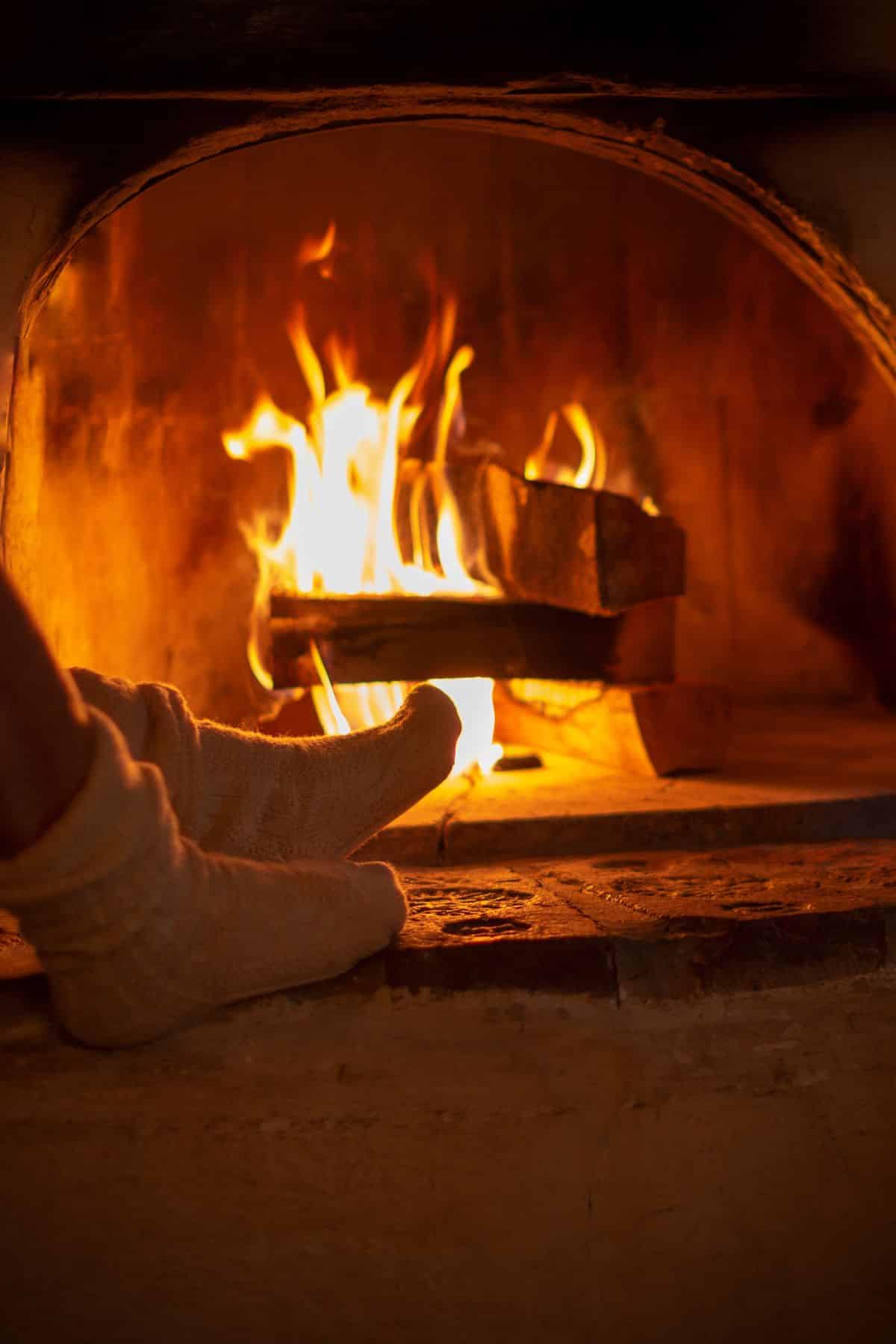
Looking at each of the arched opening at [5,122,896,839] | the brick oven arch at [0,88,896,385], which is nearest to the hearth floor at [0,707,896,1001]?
A: the brick oven arch at [0,88,896,385]

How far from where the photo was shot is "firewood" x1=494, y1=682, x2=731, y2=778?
2.11 metres

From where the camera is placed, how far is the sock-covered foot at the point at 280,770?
1132 mm

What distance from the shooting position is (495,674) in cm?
223

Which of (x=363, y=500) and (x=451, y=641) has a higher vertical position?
(x=363, y=500)

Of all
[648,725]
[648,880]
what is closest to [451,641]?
[648,725]

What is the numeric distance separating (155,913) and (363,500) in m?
1.68

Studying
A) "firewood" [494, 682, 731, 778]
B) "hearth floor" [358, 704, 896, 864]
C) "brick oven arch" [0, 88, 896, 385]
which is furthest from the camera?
"firewood" [494, 682, 731, 778]

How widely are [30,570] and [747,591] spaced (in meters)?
1.98

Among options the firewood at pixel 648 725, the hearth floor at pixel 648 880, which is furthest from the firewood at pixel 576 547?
the hearth floor at pixel 648 880

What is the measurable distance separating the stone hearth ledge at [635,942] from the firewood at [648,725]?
2.19ft

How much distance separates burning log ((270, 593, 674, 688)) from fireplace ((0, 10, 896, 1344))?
2cm

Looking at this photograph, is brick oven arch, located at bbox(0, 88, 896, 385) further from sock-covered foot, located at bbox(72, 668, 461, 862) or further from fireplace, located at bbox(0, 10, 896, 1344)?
sock-covered foot, located at bbox(72, 668, 461, 862)

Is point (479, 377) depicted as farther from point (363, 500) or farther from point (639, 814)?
point (639, 814)

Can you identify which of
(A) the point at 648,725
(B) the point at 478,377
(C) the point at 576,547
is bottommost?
(A) the point at 648,725
